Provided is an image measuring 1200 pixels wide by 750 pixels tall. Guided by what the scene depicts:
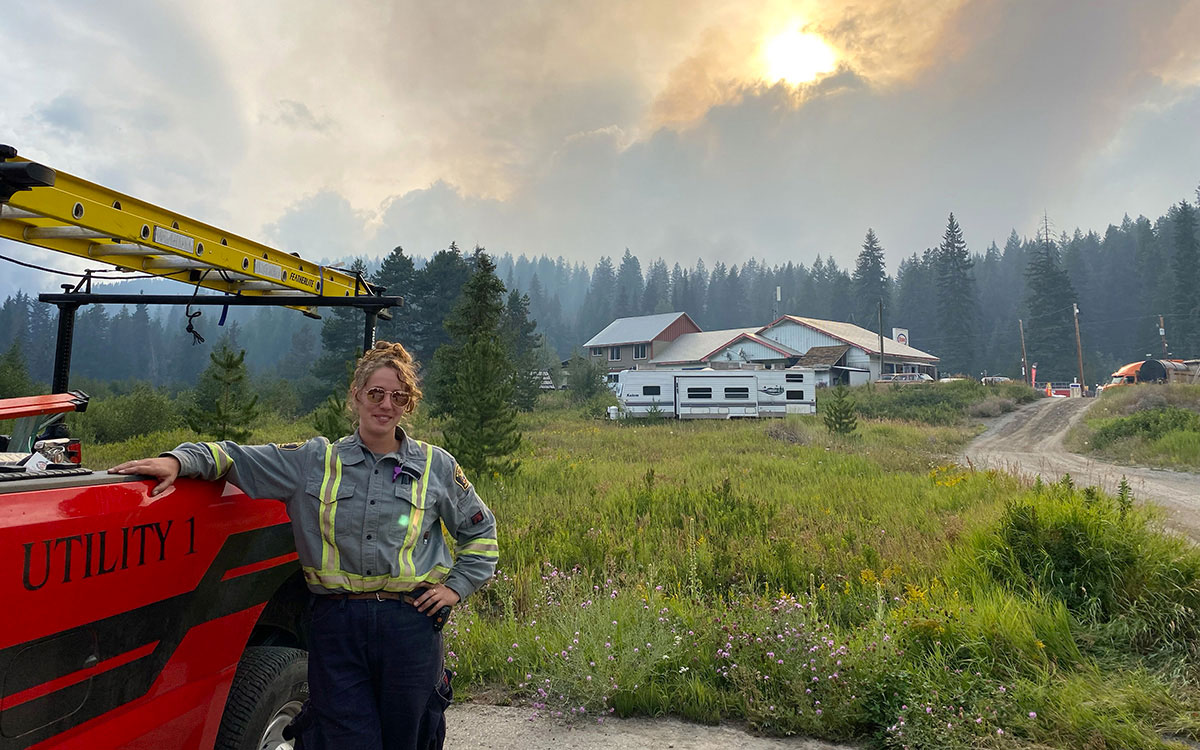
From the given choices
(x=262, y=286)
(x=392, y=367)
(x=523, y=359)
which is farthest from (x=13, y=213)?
(x=523, y=359)

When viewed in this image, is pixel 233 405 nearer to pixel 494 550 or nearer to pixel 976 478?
pixel 494 550

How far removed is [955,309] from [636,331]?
43.2m

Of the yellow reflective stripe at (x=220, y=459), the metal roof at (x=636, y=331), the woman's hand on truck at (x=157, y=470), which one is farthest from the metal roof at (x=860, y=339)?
the woman's hand on truck at (x=157, y=470)

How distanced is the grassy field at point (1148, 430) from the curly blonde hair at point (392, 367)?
61.1ft

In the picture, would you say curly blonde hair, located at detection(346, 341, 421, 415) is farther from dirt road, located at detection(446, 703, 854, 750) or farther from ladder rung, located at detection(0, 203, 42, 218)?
dirt road, located at detection(446, 703, 854, 750)

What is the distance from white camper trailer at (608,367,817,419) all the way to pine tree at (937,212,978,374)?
5452cm

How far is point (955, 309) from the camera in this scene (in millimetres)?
75812

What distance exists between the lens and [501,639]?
15.1 feet

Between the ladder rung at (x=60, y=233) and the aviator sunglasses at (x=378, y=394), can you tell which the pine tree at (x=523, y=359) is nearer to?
the ladder rung at (x=60, y=233)

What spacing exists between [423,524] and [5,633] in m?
1.18

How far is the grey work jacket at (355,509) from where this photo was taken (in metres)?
2.26

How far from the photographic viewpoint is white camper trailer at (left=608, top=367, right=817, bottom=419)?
29.4 m

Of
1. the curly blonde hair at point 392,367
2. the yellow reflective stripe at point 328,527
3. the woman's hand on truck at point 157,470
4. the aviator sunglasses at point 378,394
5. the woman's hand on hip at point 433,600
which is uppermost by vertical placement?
the curly blonde hair at point 392,367

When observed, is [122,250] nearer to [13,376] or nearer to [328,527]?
[328,527]
